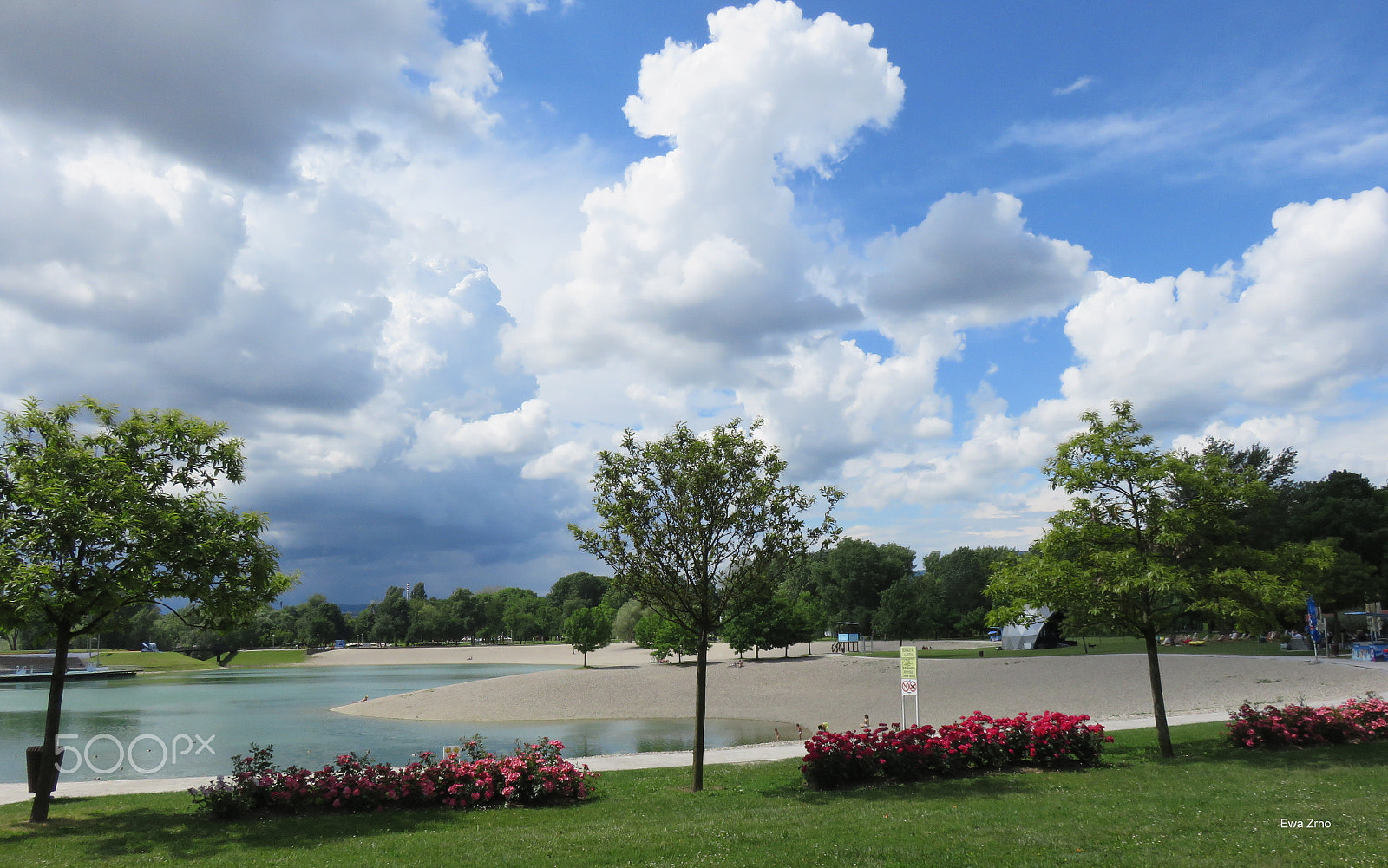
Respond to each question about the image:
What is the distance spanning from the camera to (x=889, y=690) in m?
37.0

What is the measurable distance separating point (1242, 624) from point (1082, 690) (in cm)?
1934

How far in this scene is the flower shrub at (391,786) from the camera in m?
11.8

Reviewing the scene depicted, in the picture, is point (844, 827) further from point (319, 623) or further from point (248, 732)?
point (319, 623)

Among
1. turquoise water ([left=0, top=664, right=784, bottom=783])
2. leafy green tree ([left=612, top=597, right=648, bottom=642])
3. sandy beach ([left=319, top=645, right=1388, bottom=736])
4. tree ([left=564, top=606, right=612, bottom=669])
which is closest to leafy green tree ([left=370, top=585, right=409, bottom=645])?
leafy green tree ([left=612, top=597, right=648, bottom=642])

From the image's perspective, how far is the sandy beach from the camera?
28156 millimetres

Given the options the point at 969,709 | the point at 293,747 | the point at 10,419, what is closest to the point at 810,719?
the point at 969,709

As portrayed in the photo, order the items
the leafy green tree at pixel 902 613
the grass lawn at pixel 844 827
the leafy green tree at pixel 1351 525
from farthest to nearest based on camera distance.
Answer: the leafy green tree at pixel 902 613, the leafy green tree at pixel 1351 525, the grass lawn at pixel 844 827

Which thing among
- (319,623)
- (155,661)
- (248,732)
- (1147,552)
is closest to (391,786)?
(1147,552)

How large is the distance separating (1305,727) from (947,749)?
796 centimetres

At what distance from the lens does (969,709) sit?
94.8ft

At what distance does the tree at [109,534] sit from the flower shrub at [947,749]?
957cm

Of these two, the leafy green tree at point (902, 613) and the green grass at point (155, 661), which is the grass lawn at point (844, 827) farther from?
the green grass at point (155, 661)

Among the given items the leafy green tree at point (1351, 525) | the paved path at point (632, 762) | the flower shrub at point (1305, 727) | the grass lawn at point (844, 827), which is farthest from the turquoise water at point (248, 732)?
the leafy green tree at point (1351, 525)

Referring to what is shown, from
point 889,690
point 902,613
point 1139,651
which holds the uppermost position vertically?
point 902,613
